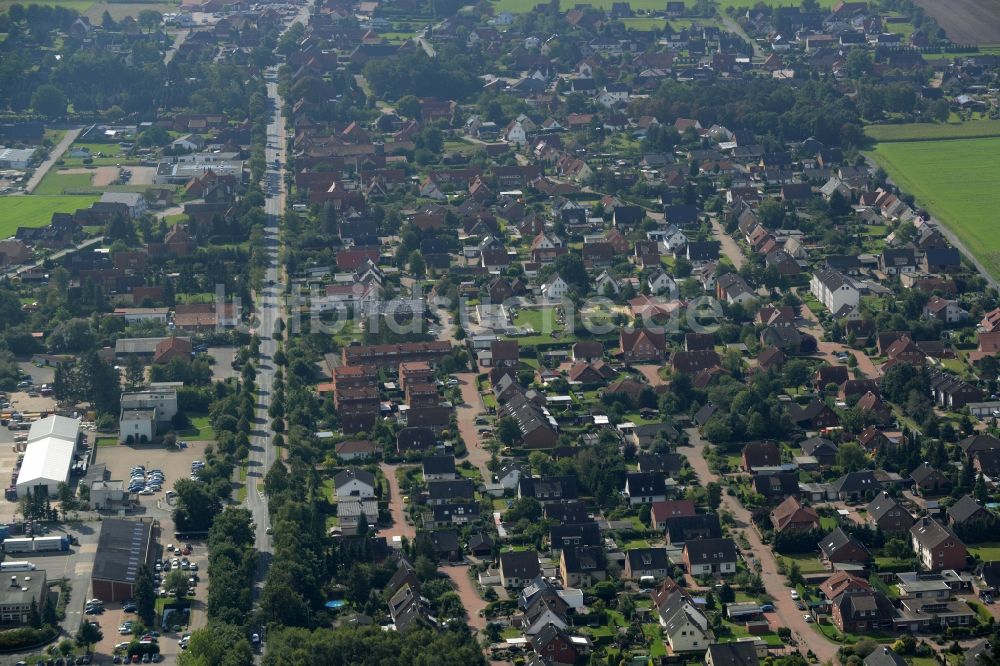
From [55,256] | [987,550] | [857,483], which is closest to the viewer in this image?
[987,550]

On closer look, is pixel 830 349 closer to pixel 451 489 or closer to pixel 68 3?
pixel 451 489

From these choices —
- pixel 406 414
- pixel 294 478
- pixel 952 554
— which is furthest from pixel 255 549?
pixel 952 554

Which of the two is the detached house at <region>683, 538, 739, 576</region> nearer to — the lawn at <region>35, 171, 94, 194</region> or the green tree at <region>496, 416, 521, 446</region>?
the green tree at <region>496, 416, 521, 446</region>

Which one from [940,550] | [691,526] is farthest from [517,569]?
[940,550]

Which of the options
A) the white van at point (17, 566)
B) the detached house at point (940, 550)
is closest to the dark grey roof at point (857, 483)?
the detached house at point (940, 550)

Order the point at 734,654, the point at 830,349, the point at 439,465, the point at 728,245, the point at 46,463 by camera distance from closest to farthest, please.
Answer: the point at 734,654 → the point at 46,463 → the point at 439,465 → the point at 830,349 → the point at 728,245

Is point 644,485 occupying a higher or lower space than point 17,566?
higher

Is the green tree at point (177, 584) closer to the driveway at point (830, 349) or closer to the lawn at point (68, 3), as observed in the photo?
the driveway at point (830, 349)
